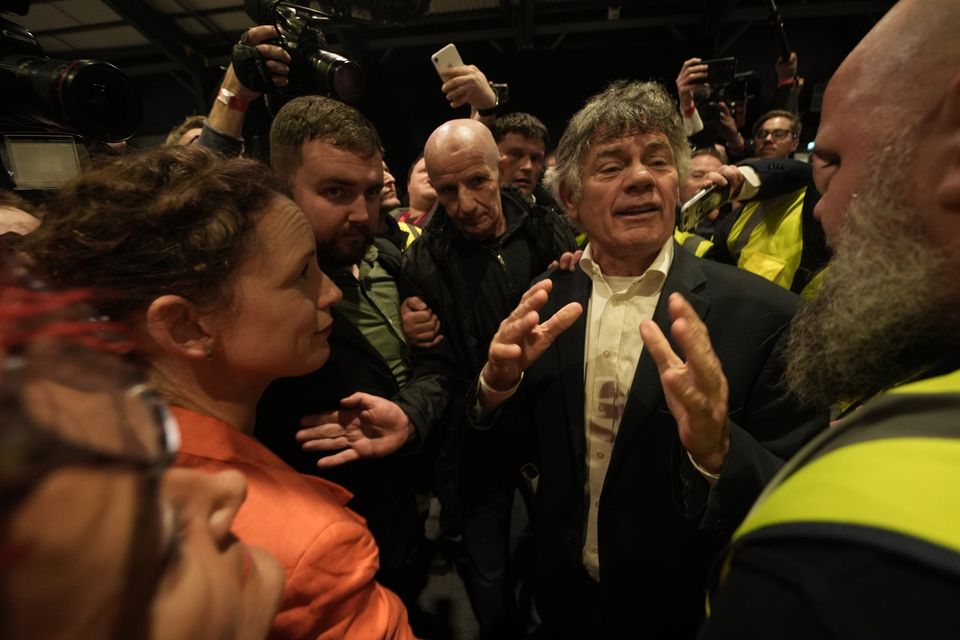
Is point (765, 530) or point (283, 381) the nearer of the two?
point (765, 530)

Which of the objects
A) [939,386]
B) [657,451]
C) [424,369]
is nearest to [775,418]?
[657,451]

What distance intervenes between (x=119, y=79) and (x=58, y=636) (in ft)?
4.74

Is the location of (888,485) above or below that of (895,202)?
below

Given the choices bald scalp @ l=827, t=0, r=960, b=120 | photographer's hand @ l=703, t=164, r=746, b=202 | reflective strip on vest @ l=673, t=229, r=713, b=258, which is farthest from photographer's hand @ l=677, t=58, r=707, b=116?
bald scalp @ l=827, t=0, r=960, b=120

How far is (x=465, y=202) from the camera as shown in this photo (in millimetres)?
1846

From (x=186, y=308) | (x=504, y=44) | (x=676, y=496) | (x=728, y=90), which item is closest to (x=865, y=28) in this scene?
(x=728, y=90)

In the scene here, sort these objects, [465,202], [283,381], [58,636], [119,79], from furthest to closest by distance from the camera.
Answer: [465,202]
[283,381]
[119,79]
[58,636]

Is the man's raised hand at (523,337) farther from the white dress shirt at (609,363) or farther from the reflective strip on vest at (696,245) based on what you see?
the reflective strip on vest at (696,245)

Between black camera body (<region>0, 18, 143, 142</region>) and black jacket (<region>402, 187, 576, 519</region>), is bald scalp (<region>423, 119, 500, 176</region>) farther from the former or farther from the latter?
black camera body (<region>0, 18, 143, 142</region>)

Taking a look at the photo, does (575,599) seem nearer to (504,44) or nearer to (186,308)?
(186,308)

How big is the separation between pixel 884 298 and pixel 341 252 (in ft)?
4.74

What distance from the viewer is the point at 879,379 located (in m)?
0.66

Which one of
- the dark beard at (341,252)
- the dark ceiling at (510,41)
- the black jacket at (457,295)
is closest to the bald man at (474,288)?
the black jacket at (457,295)

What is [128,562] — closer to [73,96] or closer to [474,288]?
[73,96]
